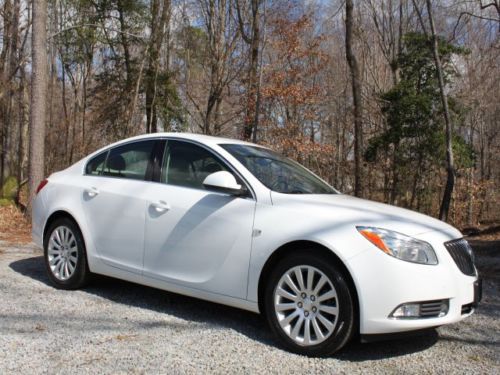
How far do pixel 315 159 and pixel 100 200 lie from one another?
46.9ft

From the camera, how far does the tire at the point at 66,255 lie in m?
5.18

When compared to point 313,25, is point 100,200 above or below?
below

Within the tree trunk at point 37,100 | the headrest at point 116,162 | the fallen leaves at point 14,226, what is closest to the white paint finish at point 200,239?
the headrest at point 116,162

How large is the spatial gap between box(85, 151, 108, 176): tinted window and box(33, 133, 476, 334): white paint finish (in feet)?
0.34

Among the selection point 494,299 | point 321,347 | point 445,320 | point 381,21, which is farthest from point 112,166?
point 381,21

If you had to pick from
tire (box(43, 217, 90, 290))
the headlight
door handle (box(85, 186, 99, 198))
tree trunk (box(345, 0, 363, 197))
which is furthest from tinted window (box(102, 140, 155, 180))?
tree trunk (box(345, 0, 363, 197))

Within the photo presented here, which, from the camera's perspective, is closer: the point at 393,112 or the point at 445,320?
the point at 445,320

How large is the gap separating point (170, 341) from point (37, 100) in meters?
8.47

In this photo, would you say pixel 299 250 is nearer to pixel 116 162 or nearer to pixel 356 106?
pixel 116 162

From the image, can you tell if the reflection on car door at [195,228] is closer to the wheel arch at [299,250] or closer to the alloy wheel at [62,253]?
the wheel arch at [299,250]

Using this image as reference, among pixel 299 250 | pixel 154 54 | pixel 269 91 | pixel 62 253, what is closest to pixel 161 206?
pixel 299 250

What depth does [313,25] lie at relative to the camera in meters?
19.7


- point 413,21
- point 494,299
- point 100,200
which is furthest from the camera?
point 413,21

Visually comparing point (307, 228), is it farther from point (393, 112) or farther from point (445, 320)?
point (393, 112)
